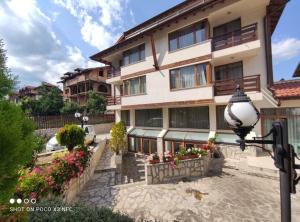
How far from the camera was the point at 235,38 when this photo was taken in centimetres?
1316

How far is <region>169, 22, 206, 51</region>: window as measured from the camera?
14656 millimetres

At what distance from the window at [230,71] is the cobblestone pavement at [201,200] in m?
7.18

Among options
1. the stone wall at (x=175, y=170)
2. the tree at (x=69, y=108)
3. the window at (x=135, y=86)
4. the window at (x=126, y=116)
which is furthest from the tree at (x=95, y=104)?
the stone wall at (x=175, y=170)

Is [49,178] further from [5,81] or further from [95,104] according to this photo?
[95,104]

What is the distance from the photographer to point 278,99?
1234 cm

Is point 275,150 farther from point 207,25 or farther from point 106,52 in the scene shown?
point 106,52

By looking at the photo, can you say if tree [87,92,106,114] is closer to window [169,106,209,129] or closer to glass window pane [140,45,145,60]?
glass window pane [140,45,145,60]

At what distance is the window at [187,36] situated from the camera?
48.1 feet

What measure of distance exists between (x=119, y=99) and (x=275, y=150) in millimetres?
20746

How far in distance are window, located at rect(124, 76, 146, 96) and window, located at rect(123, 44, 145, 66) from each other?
205cm

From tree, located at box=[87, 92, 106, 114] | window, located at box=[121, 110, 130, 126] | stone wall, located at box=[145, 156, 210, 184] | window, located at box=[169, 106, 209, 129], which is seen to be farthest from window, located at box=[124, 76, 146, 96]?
tree, located at box=[87, 92, 106, 114]

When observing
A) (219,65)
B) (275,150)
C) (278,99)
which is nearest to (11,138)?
(275,150)

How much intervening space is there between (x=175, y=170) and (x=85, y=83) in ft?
135

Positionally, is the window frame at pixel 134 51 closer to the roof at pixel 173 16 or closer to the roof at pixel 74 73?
the roof at pixel 173 16
